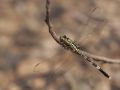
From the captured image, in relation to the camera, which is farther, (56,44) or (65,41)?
(56,44)

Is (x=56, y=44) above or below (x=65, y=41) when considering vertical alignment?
above

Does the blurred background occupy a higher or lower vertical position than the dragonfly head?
higher

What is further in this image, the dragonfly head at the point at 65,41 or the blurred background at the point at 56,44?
the blurred background at the point at 56,44

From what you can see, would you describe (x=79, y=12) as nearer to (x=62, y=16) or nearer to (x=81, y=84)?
(x=62, y=16)

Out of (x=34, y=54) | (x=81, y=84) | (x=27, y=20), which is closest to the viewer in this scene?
(x=81, y=84)

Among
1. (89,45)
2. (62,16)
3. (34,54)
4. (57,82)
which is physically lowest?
(57,82)

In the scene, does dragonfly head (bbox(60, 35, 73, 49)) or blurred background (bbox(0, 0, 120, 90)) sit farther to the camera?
blurred background (bbox(0, 0, 120, 90))

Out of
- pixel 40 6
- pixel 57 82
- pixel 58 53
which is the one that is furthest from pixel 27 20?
pixel 57 82

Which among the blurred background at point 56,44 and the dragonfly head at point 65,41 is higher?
the blurred background at point 56,44
